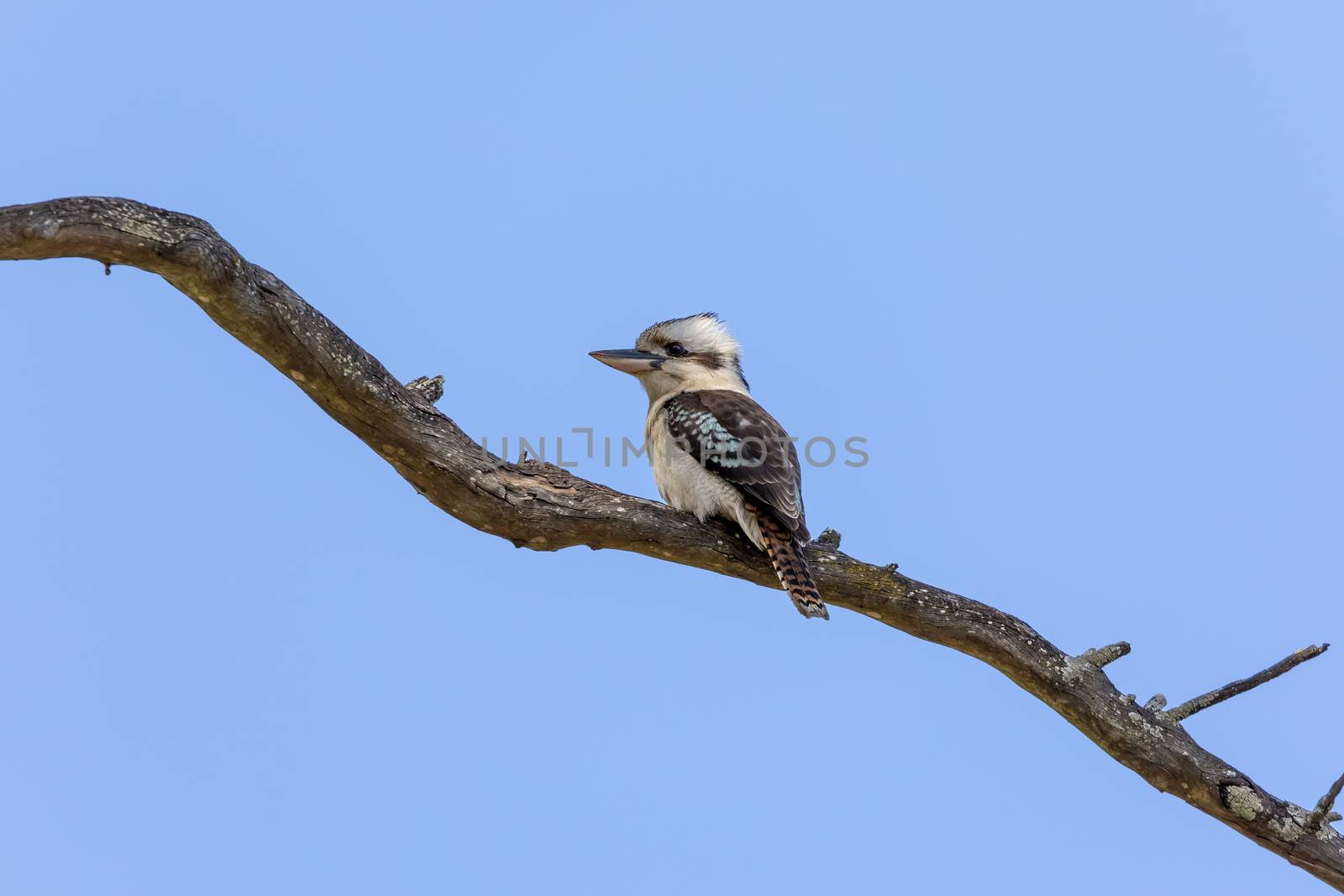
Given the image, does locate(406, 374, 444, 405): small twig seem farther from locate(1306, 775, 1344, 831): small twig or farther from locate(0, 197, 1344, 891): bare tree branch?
locate(1306, 775, 1344, 831): small twig

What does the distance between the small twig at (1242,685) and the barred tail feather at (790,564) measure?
1616 mm

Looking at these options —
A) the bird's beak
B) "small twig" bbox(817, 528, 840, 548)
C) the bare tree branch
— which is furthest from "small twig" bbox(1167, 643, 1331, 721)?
the bird's beak

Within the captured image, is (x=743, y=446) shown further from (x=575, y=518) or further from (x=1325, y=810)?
(x=1325, y=810)

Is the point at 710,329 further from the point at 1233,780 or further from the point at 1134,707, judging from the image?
the point at 1233,780

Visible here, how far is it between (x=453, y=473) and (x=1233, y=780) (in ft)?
11.6

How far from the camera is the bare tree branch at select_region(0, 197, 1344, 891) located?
14.2 feet

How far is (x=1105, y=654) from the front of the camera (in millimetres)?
5270

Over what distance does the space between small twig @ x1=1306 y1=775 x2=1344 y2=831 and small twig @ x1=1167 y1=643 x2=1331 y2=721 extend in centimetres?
47

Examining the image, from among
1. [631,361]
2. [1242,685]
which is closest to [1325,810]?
[1242,685]

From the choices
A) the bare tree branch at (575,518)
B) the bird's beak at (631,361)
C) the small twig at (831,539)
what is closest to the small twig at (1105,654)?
the bare tree branch at (575,518)

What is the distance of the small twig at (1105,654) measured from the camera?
207 inches

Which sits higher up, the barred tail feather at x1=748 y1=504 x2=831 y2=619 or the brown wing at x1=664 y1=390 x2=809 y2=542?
the brown wing at x1=664 y1=390 x2=809 y2=542

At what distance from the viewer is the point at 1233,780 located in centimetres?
516

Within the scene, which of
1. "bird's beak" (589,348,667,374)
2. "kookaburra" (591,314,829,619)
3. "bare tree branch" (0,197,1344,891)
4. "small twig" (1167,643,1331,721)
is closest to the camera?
"bare tree branch" (0,197,1344,891)
